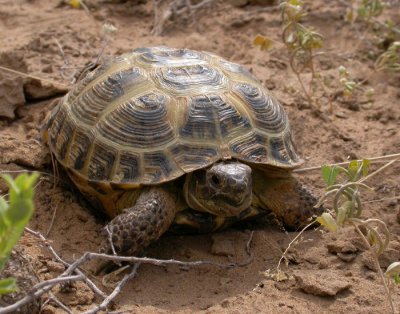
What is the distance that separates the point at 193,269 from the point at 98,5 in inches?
165

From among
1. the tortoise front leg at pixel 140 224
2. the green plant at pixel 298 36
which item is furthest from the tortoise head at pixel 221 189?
the green plant at pixel 298 36

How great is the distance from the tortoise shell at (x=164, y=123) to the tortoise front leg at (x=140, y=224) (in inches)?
4.4

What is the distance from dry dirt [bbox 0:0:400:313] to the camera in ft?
10.6

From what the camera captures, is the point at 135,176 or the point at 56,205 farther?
the point at 56,205

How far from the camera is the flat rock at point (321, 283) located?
321 centimetres

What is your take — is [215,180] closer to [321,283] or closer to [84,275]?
[321,283]

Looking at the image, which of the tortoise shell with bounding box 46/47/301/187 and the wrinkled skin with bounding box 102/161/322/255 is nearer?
the wrinkled skin with bounding box 102/161/322/255

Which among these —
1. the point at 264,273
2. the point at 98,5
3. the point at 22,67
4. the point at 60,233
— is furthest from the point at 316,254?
the point at 98,5

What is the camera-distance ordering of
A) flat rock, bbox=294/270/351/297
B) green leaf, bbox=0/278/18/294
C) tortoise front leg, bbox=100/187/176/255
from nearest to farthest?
green leaf, bbox=0/278/18/294 < flat rock, bbox=294/270/351/297 < tortoise front leg, bbox=100/187/176/255

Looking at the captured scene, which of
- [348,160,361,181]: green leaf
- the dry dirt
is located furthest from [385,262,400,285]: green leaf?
[348,160,361,181]: green leaf

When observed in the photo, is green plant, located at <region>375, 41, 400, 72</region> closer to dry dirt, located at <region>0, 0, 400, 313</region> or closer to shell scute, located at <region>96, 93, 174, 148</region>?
dry dirt, located at <region>0, 0, 400, 313</region>

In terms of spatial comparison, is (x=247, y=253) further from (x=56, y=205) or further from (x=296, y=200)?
(x=56, y=205)

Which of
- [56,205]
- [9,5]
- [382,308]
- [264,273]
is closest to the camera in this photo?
[382,308]

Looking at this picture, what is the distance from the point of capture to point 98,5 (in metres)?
6.90
